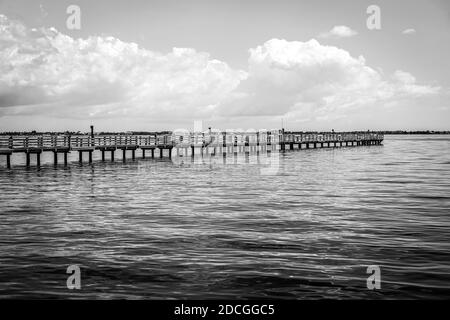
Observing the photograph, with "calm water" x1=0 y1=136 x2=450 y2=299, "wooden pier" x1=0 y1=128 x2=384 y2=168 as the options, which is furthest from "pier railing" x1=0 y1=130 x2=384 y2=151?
"calm water" x1=0 y1=136 x2=450 y2=299

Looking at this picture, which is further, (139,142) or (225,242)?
(139,142)

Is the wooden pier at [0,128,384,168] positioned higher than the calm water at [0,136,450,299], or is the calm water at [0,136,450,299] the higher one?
the wooden pier at [0,128,384,168]

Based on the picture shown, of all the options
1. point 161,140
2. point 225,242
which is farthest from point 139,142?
point 225,242

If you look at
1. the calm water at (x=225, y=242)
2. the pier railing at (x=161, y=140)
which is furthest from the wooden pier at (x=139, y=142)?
the calm water at (x=225, y=242)

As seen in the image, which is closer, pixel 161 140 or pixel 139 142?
pixel 139 142

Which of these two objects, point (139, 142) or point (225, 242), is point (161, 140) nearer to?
point (139, 142)

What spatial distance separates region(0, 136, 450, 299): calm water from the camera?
1009cm

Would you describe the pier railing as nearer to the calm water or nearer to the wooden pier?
the wooden pier

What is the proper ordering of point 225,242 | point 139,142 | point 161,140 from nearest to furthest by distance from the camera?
point 225,242 → point 139,142 → point 161,140

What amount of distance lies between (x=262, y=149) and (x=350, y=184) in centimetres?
5335

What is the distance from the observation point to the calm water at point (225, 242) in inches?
397

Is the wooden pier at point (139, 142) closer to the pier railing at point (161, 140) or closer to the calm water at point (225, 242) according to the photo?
the pier railing at point (161, 140)

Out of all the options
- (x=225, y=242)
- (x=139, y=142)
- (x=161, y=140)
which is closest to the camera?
(x=225, y=242)

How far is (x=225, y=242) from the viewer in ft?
45.8
